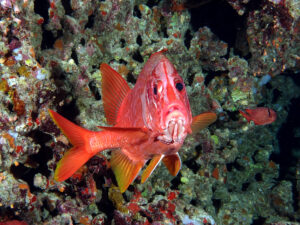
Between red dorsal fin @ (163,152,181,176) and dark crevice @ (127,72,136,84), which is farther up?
dark crevice @ (127,72,136,84)

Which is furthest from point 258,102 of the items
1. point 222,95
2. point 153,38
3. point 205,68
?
point 153,38

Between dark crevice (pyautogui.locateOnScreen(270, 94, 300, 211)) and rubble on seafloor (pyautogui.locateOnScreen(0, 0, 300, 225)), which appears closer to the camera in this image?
rubble on seafloor (pyautogui.locateOnScreen(0, 0, 300, 225))

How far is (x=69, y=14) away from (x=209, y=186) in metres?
4.11

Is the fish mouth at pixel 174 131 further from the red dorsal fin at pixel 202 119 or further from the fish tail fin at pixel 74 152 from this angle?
the fish tail fin at pixel 74 152

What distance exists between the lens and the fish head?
140 cm

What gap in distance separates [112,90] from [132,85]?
1.75 metres

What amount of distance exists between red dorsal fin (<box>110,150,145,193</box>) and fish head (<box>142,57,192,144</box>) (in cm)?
50

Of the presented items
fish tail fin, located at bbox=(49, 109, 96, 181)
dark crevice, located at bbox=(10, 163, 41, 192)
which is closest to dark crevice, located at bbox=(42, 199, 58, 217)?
dark crevice, located at bbox=(10, 163, 41, 192)

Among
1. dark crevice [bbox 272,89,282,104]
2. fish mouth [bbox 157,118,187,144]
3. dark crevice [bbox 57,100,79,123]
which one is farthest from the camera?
dark crevice [bbox 272,89,282,104]

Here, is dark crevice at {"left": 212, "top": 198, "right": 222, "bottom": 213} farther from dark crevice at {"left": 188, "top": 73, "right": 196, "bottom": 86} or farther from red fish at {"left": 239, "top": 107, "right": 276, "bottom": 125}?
dark crevice at {"left": 188, "top": 73, "right": 196, "bottom": 86}

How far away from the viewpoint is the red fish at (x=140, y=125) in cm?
145

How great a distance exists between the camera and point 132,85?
3779mm

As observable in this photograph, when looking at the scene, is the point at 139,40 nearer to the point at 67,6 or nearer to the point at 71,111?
the point at 67,6

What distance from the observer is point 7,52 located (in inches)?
99.5
